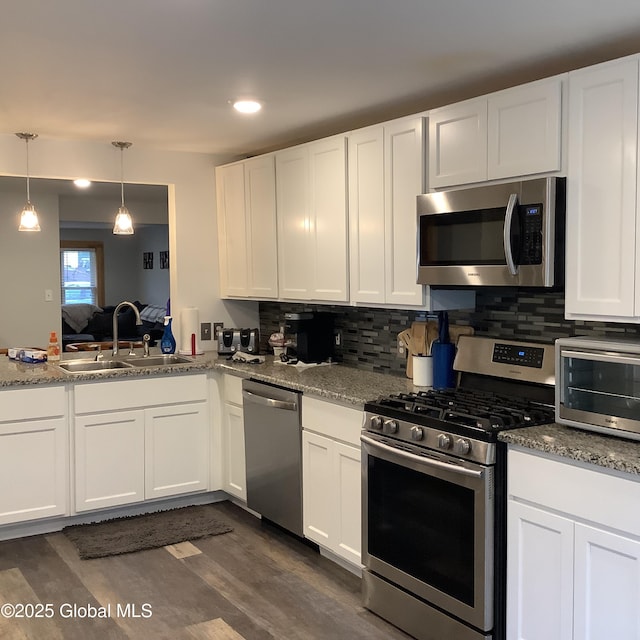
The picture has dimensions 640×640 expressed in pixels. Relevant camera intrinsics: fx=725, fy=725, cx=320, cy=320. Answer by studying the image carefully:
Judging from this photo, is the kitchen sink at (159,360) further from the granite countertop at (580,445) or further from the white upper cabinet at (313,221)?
the granite countertop at (580,445)

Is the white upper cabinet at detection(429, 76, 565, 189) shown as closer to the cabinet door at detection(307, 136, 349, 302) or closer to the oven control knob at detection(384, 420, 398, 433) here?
the cabinet door at detection(307, 136, 349, 302)

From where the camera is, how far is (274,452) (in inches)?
149

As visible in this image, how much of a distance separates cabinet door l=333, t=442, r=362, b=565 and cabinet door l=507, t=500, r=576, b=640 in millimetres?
874

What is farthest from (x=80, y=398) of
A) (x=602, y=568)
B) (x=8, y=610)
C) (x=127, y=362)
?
(x=602, y=568)

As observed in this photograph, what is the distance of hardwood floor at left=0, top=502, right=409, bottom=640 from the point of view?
2857 mm

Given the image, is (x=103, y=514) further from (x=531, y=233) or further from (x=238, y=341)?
(x=531, y=233)

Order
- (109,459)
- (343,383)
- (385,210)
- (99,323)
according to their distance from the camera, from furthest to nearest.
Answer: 1. (99,323)
2. (109,459)
3. (343,383)
4. (385,210)

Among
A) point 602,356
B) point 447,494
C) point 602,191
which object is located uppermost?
point 602,191

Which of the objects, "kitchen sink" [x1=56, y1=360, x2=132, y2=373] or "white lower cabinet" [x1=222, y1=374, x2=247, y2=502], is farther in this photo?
"kitchen sink" [x1=56, y1=360, x2=132, y2=373]

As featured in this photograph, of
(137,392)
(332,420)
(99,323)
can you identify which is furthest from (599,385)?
(99,323)

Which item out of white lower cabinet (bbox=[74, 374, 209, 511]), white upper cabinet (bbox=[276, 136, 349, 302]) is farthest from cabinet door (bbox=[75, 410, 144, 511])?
white upper cabinet (bbox=[276, 136, 349, 302])

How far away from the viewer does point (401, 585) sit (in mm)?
2818

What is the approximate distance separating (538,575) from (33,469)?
2.68m

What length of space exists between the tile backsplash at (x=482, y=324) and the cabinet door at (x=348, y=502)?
29.5 inches
